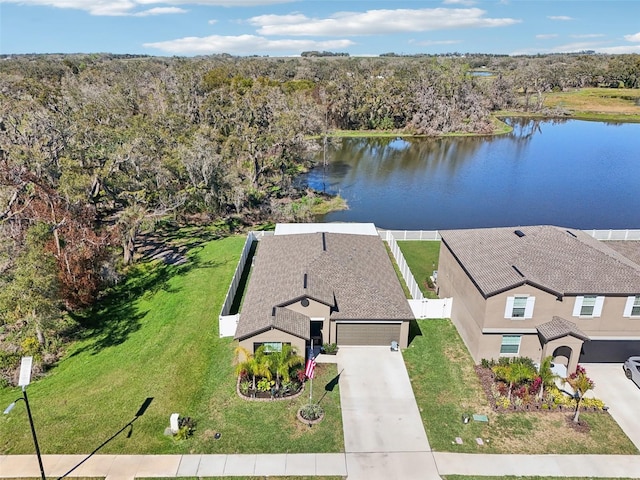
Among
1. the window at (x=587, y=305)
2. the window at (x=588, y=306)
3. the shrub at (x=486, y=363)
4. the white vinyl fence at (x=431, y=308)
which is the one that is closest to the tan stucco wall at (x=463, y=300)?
the shrub at (x=486, y=363)

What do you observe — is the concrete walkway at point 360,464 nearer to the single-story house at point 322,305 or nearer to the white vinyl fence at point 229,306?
the single-story house at point 322,305

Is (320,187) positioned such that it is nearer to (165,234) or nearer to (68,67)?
(165,234)

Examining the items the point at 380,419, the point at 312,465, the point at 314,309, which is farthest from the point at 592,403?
the point at 314,309

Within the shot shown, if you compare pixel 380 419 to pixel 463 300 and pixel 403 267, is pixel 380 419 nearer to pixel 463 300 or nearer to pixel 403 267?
pixel 463 300

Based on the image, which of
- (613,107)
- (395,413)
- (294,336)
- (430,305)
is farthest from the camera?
(613,107)

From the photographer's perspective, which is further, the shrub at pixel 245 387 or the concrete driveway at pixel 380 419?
the shrub at pixel 245 387

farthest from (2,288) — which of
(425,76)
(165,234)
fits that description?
(425,76)
